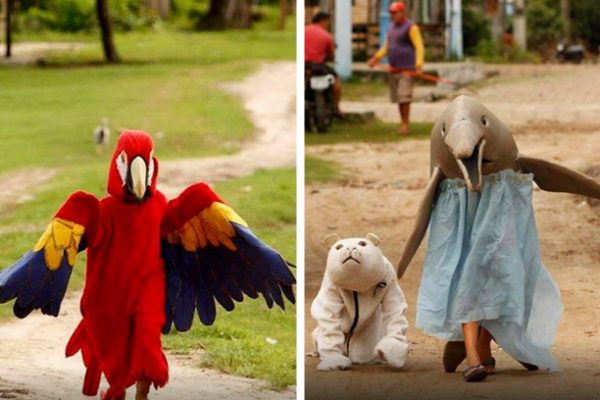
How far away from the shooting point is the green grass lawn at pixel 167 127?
9.42m

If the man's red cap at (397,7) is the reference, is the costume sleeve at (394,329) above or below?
below

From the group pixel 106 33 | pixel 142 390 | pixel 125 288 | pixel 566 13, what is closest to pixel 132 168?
pixel 125 288

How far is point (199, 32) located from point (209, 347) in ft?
44.8

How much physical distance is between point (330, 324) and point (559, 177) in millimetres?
1191

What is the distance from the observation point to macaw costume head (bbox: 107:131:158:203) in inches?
274

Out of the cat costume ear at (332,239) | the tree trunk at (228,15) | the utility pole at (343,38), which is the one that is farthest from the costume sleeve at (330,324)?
the tree trunk at (228,15)

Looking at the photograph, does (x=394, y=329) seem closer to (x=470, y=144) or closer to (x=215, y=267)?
(x=215, y=267)

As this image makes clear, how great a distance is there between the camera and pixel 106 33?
1912 centimetres

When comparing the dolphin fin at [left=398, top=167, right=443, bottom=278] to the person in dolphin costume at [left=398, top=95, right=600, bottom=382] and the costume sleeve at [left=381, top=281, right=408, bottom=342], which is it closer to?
the person in dolphin costume at [left=398, top=95, right=600, bottom=382]

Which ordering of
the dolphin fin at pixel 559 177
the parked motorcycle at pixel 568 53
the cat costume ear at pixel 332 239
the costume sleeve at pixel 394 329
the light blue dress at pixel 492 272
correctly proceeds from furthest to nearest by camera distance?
1. the parked motorcycle at pixel 568 53
2. the cat costume ear at pixel 332 239
3. the costume sleeve at pixel 394 329
4. the dolphin fin at pixel 559 177
5. the light blue dress at pixel 492 272

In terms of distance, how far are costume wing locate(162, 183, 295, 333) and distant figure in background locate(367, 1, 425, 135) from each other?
1671 millimetres

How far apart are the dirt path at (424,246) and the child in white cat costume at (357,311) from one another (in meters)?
0.08

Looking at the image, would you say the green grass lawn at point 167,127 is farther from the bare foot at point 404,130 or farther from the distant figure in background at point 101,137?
the bare foot at point 404,130

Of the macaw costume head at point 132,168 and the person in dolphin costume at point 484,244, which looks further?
the person in dolphin costume at point 484,244
